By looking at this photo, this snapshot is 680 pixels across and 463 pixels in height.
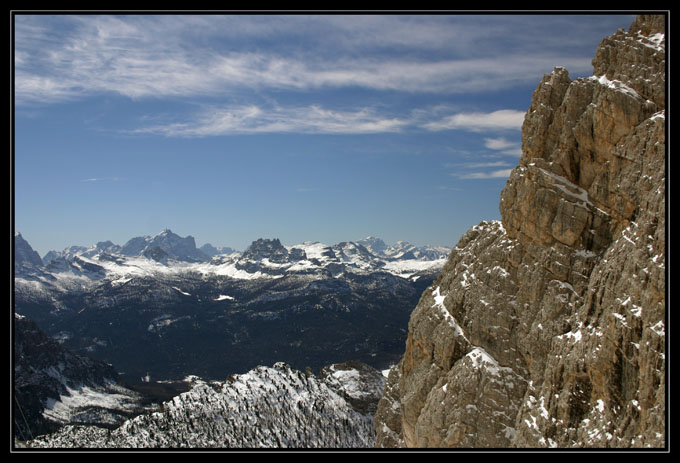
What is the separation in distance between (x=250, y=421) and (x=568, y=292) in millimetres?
112111

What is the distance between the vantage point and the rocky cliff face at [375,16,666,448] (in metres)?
38.3

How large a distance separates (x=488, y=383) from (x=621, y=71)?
3506 centimetres

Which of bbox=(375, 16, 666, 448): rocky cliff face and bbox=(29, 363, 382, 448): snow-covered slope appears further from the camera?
bbox=(29, 363, 382, 448): snow-covered slope

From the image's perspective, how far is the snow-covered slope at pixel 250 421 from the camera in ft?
432

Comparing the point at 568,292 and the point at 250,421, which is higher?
the point at 568,292

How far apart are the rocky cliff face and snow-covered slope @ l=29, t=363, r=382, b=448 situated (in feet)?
263

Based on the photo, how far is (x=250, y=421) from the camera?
141250 millimetres

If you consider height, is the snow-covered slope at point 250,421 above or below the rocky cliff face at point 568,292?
below

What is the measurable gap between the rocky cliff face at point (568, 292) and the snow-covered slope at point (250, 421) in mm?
80212

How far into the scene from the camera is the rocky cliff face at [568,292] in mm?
38312

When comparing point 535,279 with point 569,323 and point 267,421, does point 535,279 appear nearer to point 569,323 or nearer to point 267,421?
point 569,323

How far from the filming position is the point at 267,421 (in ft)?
469

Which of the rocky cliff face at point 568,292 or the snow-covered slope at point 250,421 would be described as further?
the snow-covered slope at point 250,421
